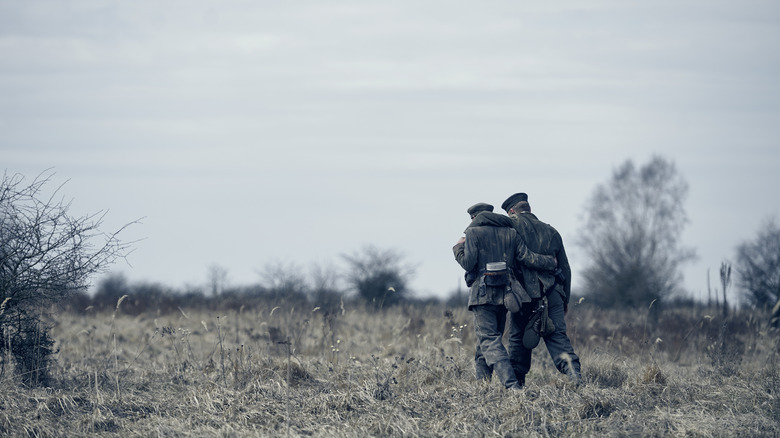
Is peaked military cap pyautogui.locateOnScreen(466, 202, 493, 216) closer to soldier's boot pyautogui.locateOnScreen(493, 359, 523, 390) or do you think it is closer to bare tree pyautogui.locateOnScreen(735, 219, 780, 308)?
soldier's boot pyautogui.locateOnScreen(493, 359, 523, 390)

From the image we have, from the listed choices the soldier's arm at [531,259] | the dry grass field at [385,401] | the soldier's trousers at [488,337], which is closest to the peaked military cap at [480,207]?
the soldier's arm at [531,259]

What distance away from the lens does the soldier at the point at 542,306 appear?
6633 millimetres

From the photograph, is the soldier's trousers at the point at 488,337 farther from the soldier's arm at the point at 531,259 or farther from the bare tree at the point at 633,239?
the bare tree at the point at 633,239

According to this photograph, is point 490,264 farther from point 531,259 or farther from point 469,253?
point 531,259

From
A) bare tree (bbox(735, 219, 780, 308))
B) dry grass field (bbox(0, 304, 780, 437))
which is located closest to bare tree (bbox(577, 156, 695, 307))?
bare tree (bbox(735, 219, 780, 308))

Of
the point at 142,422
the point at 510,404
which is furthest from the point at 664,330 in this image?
the point at 142,422

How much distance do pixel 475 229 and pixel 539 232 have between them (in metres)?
0.70

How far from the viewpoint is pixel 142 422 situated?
5.62 metres

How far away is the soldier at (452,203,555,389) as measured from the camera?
21.4 feet

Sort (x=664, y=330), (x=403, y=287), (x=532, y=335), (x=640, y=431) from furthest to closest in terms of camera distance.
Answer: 1. (x=403, y=287)
2. (x=664, y=330)
3. (x=532, y=335)
4. (x=640, y=431)

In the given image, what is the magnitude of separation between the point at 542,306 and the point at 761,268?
24.8m

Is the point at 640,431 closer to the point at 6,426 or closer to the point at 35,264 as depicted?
the point at 6,426

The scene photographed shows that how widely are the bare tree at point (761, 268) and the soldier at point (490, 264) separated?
14318 mm

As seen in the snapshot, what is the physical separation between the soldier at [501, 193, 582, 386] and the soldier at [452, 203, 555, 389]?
0.14m
